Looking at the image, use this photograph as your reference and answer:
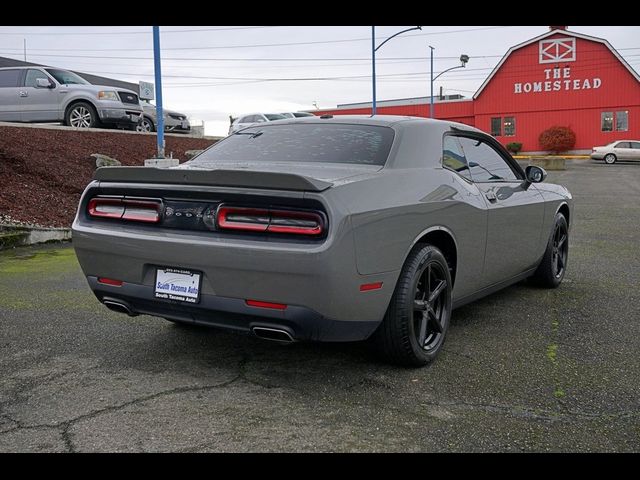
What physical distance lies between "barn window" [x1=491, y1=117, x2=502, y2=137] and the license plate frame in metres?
44.3

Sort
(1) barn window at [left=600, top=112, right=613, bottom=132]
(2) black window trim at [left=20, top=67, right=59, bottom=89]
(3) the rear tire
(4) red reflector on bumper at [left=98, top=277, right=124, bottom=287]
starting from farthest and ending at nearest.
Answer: (1) barn window at [left=600, top=112, right=613, bottom=132], (2) black window trim at [left=20, top=67, right=59, bottom=89], (3) the rear tire, (4) red reflector on bumper at [left=98, top=277, right=124, bottom=287]

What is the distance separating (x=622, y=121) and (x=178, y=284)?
142 ft

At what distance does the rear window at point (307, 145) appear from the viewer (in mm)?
3914

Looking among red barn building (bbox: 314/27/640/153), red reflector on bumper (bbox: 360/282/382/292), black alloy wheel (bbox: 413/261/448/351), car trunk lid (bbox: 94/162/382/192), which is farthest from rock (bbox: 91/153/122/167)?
red barn building (bbox: 314/27/640/153)

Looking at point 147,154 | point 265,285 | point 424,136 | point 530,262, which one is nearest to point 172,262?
point 265,285

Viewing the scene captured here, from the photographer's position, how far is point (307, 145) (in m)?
4.13

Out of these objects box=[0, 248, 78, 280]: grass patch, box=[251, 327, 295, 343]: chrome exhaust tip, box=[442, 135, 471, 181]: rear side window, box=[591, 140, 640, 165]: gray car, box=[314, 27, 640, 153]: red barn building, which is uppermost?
box=[314, 27, 640, 153]: red barn building

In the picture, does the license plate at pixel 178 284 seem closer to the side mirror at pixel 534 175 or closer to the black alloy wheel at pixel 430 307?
the black alloy wheel at pixel 430 307

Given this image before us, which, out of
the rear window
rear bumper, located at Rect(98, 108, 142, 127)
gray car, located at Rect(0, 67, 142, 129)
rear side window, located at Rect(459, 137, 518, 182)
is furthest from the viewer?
rear bumper, located at Rect(98, 108, 142, 127)

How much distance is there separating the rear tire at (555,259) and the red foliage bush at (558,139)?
38774 mm

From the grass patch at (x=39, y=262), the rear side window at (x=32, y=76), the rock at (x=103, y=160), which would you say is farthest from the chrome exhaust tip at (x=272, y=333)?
the rear side window at (x=32, y=76)

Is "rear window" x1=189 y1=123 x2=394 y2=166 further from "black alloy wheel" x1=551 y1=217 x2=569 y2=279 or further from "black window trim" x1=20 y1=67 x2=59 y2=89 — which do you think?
"black window trim" x1=20 y1=67 x2=59 y2=89

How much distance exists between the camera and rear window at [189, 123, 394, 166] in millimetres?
3914
